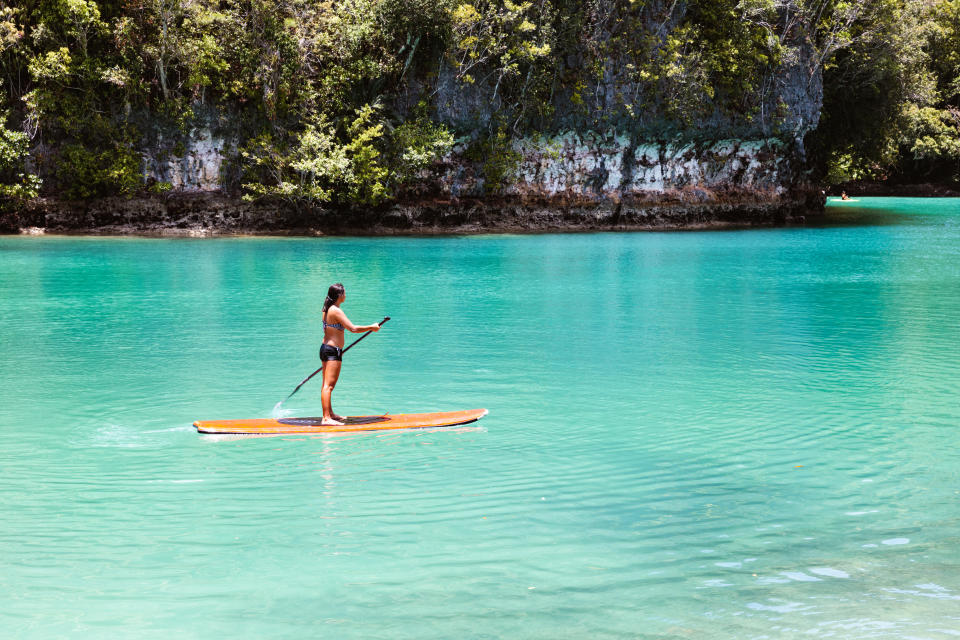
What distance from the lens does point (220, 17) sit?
3341cm

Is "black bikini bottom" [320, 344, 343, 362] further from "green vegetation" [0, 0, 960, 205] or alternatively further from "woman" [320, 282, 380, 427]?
"green vegetation" [0, 0, 960, 205]

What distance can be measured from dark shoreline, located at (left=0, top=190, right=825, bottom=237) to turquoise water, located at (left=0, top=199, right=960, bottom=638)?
20.0m

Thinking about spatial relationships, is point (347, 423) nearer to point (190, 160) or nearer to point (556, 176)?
point (190, 160)

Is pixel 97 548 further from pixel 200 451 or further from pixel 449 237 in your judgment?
pixel 449 237

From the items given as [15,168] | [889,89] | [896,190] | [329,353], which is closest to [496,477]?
[329,353]

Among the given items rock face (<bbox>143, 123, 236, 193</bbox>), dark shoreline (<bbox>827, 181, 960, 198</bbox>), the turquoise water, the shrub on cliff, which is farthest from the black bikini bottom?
dark shoreline (<bbox>827, 181, 960, 198</bbox>)

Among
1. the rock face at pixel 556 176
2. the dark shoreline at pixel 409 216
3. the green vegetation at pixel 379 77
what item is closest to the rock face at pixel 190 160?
the rock face at pixel 556 176

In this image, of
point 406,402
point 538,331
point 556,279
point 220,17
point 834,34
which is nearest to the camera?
point 406,402

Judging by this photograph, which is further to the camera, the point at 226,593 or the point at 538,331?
the point at 538,331

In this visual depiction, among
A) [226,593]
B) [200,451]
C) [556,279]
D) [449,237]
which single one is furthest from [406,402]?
[449,237]

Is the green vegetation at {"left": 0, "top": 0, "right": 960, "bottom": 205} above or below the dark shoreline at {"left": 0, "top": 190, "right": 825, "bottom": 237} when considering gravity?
above

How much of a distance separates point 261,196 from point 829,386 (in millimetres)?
A: 29472

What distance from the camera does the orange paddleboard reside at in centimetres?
846

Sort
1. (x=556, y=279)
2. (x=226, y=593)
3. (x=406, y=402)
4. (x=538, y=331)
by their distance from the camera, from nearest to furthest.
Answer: (x=226, y=593)
(x=406, y=402)
(x=538, y=331)
(x=556, y=279)
